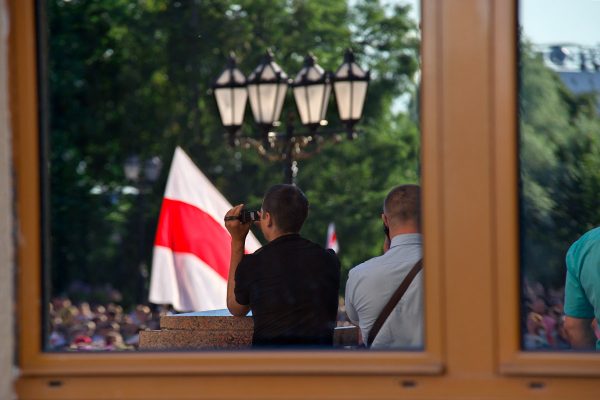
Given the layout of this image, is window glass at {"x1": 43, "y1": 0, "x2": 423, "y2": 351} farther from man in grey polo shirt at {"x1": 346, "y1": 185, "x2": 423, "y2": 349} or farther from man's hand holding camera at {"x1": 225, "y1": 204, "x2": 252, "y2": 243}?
man in grey polo shirt at {"x1": 346, "y1": 185, "x2": 423, "y2": 349}

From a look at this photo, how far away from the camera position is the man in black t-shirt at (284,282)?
3666 millimetres

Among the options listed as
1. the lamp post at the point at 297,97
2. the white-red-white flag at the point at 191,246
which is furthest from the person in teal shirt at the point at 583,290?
the lamp post at the point at 297,97

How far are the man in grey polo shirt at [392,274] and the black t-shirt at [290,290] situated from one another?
9 cm

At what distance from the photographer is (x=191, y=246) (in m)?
6.52

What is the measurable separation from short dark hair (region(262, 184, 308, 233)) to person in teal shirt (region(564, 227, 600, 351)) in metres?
0.85

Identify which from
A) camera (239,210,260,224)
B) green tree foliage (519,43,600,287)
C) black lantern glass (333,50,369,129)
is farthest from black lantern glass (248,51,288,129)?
camera (239,210,260,224)

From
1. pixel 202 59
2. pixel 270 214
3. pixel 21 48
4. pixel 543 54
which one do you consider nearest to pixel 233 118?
pixel 543 54

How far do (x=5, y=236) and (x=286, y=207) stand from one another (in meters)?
1.61

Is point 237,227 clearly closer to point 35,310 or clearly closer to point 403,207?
point 403,207

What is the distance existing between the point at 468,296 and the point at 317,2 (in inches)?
888

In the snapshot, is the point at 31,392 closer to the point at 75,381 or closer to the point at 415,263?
the point at 75,381

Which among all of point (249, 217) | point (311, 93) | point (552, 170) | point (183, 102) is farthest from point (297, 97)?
point (183, 102)

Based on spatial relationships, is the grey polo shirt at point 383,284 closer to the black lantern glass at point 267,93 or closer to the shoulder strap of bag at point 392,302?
the shoulder strap of bag at point 392,302

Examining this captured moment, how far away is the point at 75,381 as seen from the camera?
7.88 feet
